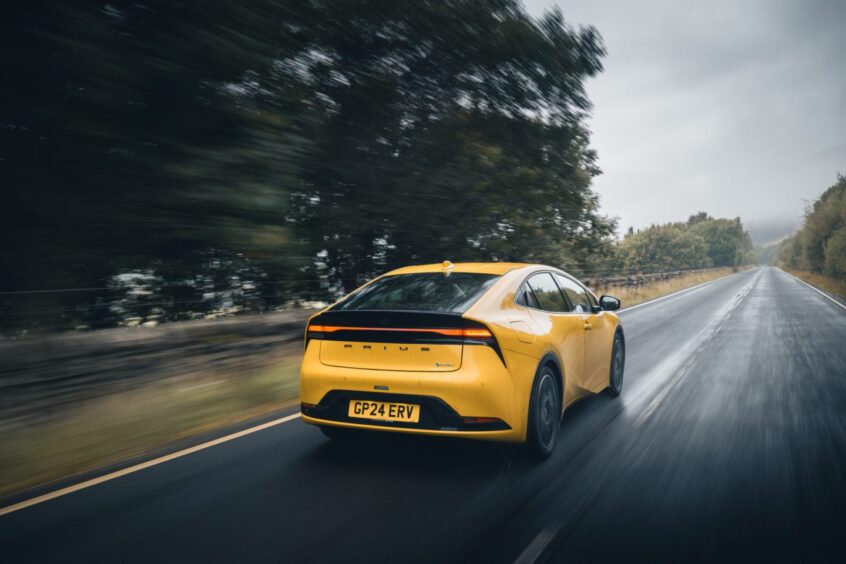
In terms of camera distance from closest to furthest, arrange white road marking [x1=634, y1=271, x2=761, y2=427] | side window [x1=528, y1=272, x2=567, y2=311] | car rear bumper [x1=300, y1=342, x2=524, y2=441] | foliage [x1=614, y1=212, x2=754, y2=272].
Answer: car rear bumper [x1=300, y1=342, x2=524, y2=441] → side window [x1=528, y1=272, x2=567, y2=311] → white road marking [x1=634, y1=271, x2=761, y2=427] → foliage [x1=614, y1=212, x2=754, y2=272]

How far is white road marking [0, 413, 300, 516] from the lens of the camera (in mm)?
3514

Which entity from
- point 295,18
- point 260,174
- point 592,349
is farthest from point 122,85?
point 592,349

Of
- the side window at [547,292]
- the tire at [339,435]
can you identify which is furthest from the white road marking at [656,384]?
the tire at [339,435]

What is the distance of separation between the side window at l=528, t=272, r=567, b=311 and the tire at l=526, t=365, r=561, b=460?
26.5 inches

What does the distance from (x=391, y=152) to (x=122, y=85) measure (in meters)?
5.52

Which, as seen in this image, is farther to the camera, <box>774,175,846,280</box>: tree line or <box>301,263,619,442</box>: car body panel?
<box>774,175,846,280</box>: tree line

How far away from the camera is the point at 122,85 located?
5.09 m

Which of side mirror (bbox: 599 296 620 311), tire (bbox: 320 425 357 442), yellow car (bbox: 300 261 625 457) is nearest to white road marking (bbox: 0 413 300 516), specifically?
tire (bbox: 320 425 357 442)

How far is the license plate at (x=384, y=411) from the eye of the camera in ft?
12.4

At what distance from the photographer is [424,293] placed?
4.37 metres

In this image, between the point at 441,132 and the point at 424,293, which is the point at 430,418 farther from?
the point at 441,132

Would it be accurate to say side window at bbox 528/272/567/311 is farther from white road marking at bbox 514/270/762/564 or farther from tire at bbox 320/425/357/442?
tire at bbox 320/425/357/442

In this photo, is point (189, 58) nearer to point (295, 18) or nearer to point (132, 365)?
point (295, 18)

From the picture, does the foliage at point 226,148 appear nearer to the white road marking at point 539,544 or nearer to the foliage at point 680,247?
the white road marking at point 539,544
